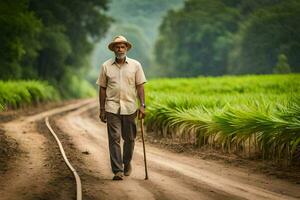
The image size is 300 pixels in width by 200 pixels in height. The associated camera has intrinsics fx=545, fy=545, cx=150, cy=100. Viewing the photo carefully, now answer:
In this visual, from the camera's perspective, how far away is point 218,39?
70.0 m

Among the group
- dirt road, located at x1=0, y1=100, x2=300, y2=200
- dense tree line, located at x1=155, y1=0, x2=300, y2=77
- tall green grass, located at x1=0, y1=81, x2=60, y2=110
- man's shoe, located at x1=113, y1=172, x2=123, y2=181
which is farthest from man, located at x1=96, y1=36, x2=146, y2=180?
dense tree line, located at x1=155, y1=0, x2=300, y2=77

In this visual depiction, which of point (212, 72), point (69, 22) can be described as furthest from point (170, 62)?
point (69, 22)

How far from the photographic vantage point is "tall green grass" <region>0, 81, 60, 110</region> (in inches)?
1017

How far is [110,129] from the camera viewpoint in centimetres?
903

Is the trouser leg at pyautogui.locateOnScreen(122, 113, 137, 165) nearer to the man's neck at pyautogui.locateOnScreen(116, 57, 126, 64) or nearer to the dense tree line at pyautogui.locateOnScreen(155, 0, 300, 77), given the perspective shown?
the man's neck at pyautogui.locateOnScreen(116, 57, 126, 64)

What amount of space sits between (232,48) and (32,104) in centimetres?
4155

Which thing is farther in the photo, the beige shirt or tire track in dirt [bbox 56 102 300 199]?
the beige shirt

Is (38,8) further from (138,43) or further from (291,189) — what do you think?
(138,43)

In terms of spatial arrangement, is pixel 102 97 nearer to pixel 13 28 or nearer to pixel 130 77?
pixel 130 77

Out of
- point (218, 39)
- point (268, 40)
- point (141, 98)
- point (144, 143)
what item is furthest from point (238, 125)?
point (218, 39)

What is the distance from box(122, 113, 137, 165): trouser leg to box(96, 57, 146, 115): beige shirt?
5.1 inches

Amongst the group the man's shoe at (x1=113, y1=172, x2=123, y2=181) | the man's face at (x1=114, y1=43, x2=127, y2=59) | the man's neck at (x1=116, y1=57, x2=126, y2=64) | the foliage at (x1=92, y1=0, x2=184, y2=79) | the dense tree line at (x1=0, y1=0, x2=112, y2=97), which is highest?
the foliage at (x1=92, y1=0, x2=184, y2=79)

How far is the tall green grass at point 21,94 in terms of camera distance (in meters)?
25.8

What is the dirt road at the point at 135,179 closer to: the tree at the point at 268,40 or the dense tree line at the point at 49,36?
the dense tree line at the point at 49,36
